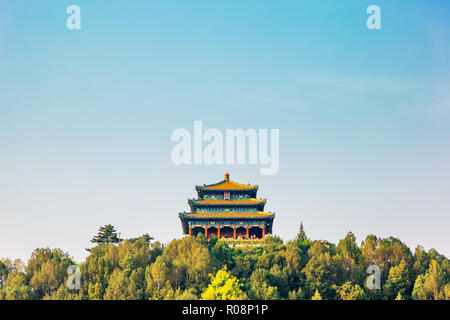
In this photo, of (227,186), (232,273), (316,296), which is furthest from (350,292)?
(227,186)

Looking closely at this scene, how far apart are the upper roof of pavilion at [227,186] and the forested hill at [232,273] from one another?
17933 millimetres

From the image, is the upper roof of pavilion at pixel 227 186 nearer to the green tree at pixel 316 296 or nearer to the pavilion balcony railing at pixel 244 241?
the pavilion balcony railing at pixel 244 241

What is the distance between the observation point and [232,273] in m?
54.3

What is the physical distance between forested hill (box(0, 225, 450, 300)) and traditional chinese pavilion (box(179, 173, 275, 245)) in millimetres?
15129

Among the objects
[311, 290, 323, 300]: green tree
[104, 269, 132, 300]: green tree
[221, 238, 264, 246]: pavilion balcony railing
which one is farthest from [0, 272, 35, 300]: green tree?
[221, 238, 264, 246]: pavilion balcony railing

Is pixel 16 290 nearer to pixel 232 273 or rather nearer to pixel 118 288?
pixel 118 288

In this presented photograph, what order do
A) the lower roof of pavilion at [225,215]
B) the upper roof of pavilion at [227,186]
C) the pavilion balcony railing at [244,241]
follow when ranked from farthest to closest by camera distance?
the upper roof of pavilion at [227,186] < the lower roof of pavilion at [225,215] < the pavilion balcony railing at [244,241]

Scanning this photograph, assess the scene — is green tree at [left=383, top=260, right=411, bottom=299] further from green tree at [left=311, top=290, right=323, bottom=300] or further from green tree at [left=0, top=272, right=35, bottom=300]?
green tree at [left=0, top=272, right=35, bottom=300]

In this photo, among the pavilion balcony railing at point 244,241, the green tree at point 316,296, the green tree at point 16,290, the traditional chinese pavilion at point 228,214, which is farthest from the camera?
the traditional chinese pavilion at point 228,214

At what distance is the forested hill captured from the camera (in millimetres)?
50375

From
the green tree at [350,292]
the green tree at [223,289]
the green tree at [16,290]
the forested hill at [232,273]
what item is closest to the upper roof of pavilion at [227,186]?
the forested hill at [232,273]

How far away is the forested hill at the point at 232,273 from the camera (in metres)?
50.4
